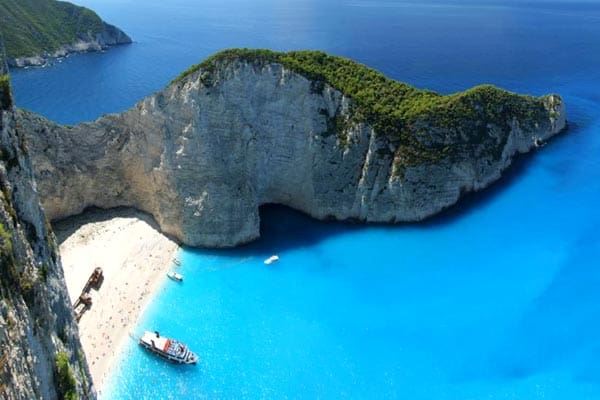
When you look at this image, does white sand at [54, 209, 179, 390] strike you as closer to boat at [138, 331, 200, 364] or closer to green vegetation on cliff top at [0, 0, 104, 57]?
boat at [138, 331, 200, 364]

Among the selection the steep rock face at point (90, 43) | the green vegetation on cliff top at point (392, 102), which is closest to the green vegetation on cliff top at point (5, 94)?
the green vegetation on cliff top at point (392, 102)

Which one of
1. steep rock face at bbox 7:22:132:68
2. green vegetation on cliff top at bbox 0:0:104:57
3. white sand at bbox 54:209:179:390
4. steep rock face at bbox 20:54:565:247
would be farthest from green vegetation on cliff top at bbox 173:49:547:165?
green vegetation on cliff top at bbox 0:0:104:57

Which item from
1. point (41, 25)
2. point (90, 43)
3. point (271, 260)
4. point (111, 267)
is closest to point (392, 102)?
point (271, 260)

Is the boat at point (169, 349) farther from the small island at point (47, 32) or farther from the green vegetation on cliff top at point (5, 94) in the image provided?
the small island at point (47, 32)

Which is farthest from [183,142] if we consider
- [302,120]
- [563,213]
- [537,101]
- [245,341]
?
[537,101]

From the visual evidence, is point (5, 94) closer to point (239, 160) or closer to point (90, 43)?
point (239, 160)

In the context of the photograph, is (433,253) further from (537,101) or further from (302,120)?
(537,101)
